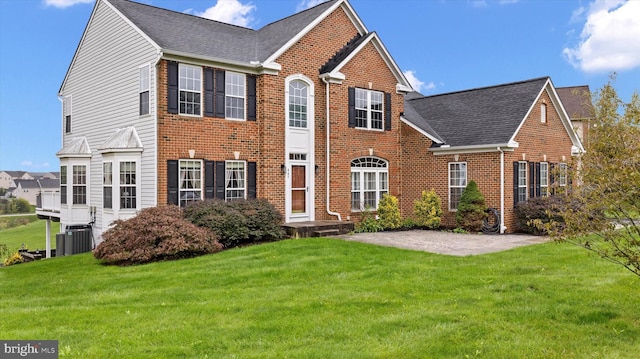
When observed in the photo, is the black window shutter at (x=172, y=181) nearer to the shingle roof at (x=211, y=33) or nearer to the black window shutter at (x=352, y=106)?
the shingle roof at (x=211, y=33)

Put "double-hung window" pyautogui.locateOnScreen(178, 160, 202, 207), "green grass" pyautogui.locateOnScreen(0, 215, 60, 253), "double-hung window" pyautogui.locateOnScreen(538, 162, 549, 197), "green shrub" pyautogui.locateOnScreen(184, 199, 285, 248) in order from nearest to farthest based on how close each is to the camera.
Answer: "green shrub" pyautogui.locateOnScreen(184, 199, 285, 248), "double-hung window" pyautogui.locateOnScreen(178, 160, 202, 207), "double-hung window" pyautogui.locateOnScreen(538, 162, 549, 197), "green grass" pyautogui.locateOnScreen(0, 215, 60, 253)

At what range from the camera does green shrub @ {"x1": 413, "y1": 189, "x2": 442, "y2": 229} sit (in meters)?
20.2

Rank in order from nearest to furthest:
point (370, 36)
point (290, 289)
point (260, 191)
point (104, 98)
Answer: point (290, 289) → point (260, 191) → point (104, 98) → point (370, 36)

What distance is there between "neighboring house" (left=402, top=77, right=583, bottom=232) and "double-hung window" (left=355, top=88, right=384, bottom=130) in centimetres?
148

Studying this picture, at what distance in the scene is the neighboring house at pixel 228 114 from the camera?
53.0 feet

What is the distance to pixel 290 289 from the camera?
374 inches

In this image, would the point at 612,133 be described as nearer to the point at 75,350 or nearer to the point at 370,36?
the point at 75,350

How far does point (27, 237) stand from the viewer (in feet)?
161

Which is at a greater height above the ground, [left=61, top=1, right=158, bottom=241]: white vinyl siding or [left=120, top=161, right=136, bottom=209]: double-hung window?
[left=61, top=1, right=158, bottom=241]: white vinyl siding

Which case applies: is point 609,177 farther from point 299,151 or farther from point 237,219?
point 299,151

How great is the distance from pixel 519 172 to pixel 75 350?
17799mm

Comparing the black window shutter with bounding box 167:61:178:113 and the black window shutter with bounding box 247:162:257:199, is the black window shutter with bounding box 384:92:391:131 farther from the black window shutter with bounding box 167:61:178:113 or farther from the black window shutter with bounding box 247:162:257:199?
the black window shutter with bounding box 167:61:178:113

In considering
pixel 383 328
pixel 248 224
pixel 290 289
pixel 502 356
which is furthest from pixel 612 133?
pixel 248 224

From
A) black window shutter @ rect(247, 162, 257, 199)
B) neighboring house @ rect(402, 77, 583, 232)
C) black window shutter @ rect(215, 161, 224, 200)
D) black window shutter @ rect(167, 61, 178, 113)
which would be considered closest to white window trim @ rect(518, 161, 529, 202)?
neighboring house @ rect(402, 77, 583, 232)
